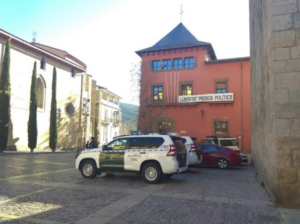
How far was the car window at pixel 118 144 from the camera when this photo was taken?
10016 millimetres

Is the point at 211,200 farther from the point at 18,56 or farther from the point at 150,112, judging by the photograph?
the point at 18,56

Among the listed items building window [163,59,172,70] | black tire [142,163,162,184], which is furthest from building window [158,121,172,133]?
black tire [142,163,162,184]

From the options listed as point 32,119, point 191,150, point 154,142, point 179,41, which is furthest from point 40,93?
point 154,142

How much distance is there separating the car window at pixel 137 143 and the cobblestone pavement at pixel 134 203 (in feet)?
4.30

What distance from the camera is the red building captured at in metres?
27.5

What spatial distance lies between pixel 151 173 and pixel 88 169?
2.71 meters

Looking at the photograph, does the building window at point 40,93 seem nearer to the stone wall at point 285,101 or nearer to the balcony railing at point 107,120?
the balcony railing at point 107,120

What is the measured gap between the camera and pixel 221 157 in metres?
14.8

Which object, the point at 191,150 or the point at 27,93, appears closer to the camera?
the point at 191,150

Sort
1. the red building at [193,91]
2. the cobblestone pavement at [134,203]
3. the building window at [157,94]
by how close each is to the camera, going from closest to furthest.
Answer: the cobblestone pavement at [134,203], the red building at [193,91], the building window at [157,94]

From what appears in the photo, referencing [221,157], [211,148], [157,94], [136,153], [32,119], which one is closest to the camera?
[136,153]

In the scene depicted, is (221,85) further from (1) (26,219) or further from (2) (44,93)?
(1) (26,219)

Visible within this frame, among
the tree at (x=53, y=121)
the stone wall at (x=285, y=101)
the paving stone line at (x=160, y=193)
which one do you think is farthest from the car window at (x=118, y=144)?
the tree at (x=53, y=121)

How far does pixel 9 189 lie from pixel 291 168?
8114 mm
